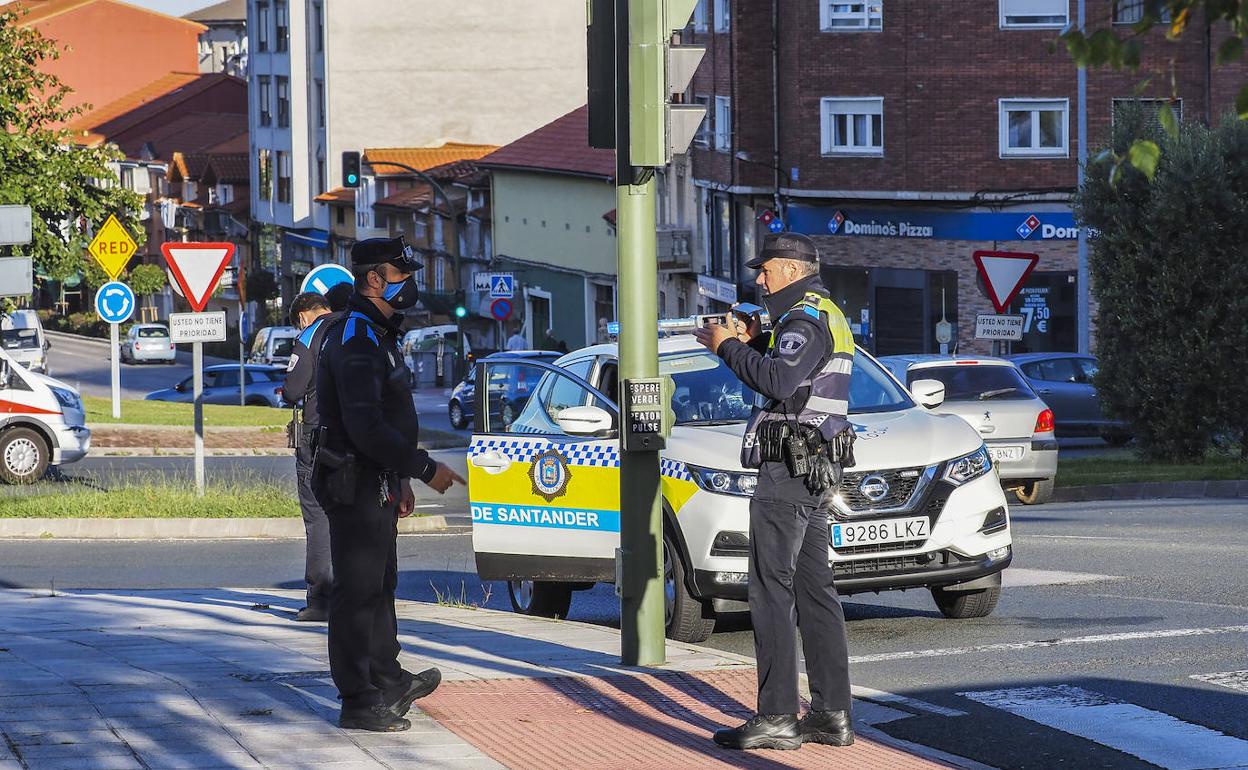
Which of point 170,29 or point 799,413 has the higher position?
point 170,29

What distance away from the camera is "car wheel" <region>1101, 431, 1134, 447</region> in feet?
94.4

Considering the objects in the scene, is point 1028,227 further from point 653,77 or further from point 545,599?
point 653,77

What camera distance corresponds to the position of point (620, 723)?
6969mm

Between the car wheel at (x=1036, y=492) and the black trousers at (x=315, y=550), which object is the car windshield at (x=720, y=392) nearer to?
the black trousers at (x=315, y=550)

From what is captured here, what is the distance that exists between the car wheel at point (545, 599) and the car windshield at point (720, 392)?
154 cm

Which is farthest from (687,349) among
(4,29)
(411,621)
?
(4,29)

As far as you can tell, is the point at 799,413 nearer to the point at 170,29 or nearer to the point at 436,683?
the point at 436,683

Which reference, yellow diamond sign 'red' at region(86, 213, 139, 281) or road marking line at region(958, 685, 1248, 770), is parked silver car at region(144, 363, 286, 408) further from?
road marking line at region(958, 685, 1248, 770)

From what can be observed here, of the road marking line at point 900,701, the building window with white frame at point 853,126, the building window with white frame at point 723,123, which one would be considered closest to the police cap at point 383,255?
the road marking line at point 900,701

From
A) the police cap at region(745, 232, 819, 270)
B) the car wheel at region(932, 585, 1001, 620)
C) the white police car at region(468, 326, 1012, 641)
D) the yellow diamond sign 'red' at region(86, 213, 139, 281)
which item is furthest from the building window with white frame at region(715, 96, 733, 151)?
the police cap at region(745, 232, 819, 270)

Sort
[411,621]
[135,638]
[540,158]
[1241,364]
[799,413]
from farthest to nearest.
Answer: [540,158] → [1241,364] → [411,621] → [135,638] → [799,413]

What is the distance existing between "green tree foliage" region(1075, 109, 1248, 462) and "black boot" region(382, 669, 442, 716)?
1675cm

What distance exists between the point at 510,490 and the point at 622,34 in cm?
344

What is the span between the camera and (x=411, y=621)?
1017 cm
